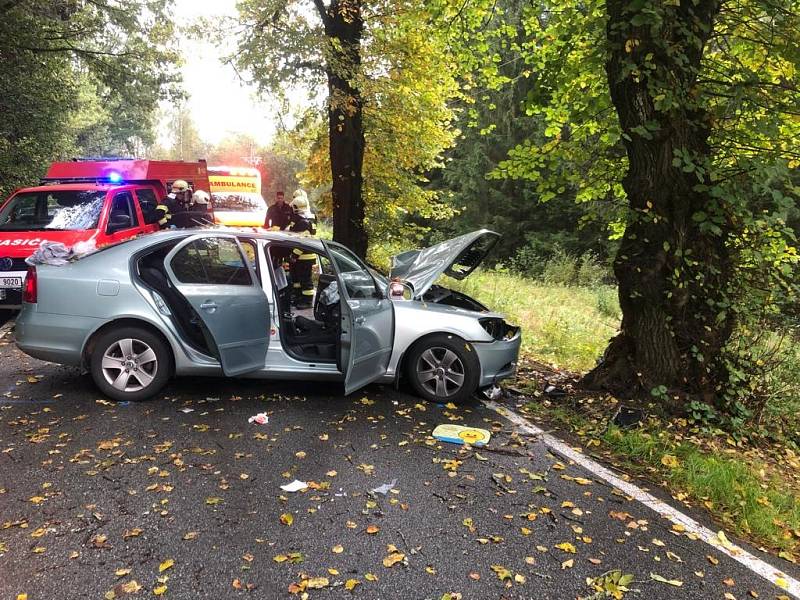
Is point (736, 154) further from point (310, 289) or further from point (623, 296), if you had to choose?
point (310, 289)

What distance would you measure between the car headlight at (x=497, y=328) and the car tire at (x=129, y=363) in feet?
10.1

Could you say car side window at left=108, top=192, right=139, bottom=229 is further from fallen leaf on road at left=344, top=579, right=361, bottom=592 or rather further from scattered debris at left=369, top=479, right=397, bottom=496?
fallen leaf on road at left=344, top=579, right=361, bottom=592

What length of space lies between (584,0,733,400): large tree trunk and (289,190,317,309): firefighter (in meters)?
3.34

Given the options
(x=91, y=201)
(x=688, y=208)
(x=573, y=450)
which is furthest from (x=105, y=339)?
(x=688, y=208)

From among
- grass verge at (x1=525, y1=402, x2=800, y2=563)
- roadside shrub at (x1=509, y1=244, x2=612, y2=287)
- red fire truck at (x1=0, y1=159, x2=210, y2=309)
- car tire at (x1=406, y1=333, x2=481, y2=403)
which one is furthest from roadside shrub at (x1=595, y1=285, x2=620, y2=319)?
red fire truck at (x1=0, y1=159, x2=210, y2=309)

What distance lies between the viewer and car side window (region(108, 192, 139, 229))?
29.2 feet

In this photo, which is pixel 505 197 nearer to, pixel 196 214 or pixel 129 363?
pixel 196 214

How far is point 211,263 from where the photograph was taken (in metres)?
5.25

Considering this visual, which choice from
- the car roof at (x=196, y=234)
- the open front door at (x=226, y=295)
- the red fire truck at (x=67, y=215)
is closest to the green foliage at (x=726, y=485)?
the open front door at (x=226, y=295)

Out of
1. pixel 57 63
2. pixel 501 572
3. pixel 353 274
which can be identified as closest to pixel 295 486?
pixel 501 572


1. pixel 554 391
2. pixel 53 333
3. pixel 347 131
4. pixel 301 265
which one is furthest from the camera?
pixel 347 131

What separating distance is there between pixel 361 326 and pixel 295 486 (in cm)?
160

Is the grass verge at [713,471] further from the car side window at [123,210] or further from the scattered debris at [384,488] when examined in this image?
the car side window at [123,210]

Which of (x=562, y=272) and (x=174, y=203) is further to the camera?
(x=562, y=272)
